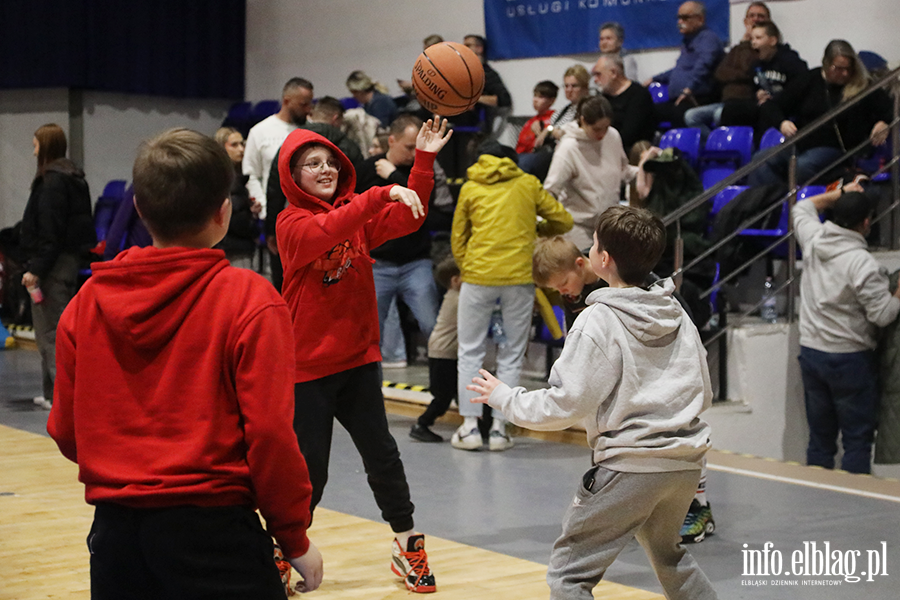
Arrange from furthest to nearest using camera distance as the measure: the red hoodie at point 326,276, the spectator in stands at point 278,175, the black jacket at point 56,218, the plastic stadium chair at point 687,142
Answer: the plastic stadium chair at point 687,142
the black jacket at point 56,218
the spectator in stands at point 278,175
the red hoodie at point 326,276

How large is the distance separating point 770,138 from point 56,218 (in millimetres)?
5080

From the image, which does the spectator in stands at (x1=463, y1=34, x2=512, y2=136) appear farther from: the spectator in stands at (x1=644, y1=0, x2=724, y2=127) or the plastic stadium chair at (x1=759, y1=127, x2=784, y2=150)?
the plastic stadium chair at (x1=759, y1=127, x2=784, y2=150)

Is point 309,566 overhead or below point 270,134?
below

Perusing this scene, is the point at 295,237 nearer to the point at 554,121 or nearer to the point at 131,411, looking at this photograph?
the point at 131,411

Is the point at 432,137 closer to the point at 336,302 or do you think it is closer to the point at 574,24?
the point at 336,302

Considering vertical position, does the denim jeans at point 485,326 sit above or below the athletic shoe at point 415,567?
above

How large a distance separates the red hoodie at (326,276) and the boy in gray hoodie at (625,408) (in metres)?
0.87

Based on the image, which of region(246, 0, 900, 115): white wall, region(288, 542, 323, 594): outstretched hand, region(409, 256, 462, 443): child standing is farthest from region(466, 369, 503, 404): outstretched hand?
region(246, 0, 900, 115): white wall

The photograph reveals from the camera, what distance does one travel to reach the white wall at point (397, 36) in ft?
28.0

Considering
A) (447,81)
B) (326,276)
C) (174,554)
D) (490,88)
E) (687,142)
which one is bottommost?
(174,554)

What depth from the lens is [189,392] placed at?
1.96 meters

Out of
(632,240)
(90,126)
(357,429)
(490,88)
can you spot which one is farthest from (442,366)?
(90,126)

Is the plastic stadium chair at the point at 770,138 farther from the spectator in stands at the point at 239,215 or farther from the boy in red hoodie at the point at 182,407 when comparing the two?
the boy in red hoodie at the point at 182,407

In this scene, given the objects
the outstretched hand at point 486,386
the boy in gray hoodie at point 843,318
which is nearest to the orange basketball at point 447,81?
the outstretched hand at point 486,386
